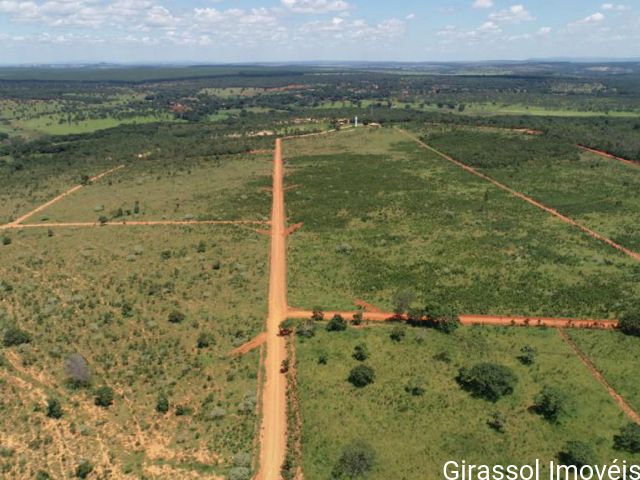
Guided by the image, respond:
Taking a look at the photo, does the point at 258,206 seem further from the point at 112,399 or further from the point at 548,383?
the point at 548,383

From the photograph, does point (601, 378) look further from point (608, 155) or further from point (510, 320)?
point (608, 155)

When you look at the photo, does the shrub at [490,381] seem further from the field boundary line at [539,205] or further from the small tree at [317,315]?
the field boundary line at [539,205]

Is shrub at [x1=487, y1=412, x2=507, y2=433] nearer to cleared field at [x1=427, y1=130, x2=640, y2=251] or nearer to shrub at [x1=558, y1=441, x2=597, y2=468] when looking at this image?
shrub at [x1=558, y1=441, x2=597, y2=468]

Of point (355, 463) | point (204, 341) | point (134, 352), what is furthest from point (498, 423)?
point (134, 352)

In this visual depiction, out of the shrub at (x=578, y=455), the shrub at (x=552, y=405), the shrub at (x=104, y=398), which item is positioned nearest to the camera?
the shrub at (x=578, y=455)

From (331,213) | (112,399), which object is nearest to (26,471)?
(112,399)

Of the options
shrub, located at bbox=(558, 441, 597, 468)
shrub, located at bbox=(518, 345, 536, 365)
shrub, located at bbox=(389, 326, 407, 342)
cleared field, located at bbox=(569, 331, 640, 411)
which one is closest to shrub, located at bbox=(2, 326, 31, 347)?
shrub, located at bbox=(389, 326, 407, 342)

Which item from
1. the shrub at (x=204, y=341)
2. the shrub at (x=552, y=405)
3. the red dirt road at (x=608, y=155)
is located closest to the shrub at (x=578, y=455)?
the shrub at (x=552, y=405)

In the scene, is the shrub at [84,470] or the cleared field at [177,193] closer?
the shrub at [84,470]
